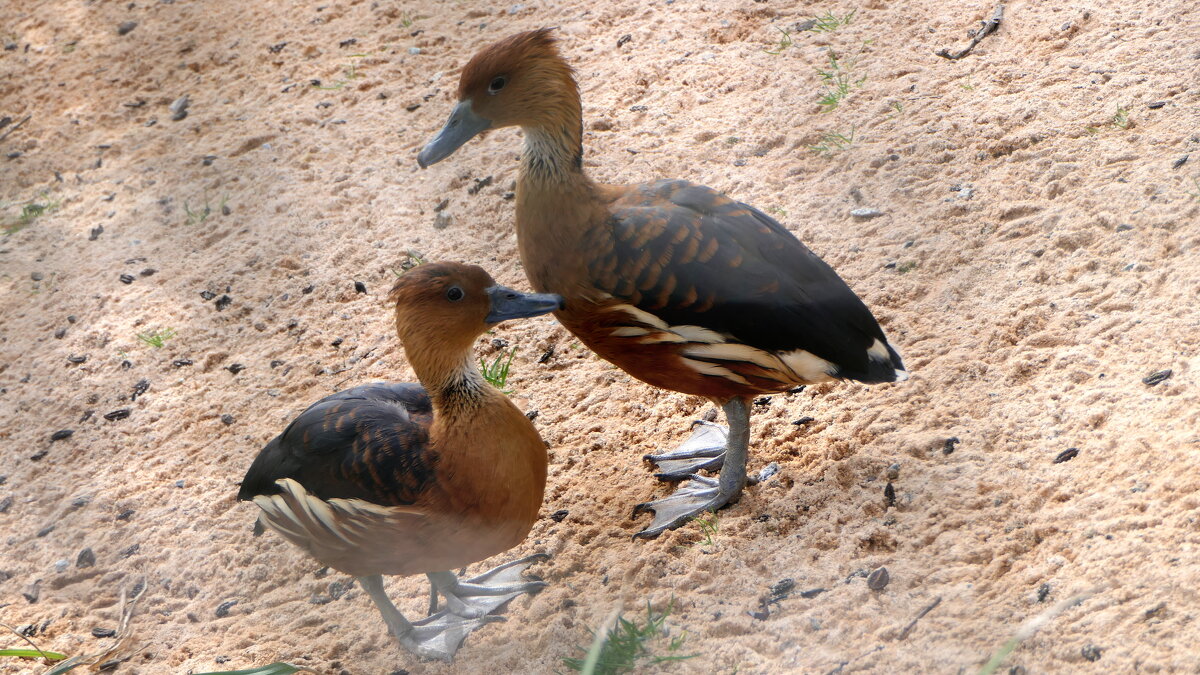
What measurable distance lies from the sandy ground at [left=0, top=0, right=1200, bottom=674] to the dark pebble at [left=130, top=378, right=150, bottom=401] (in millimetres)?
78

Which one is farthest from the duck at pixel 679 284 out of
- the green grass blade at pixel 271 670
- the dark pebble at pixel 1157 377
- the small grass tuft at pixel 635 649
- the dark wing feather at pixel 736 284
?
the green grass blade at pixel 271 670

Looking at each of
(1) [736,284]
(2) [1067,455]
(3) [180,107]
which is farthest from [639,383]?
(3) [180,107]

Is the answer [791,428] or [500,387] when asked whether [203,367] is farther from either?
[791,428]

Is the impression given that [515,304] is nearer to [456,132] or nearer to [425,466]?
[425,466]

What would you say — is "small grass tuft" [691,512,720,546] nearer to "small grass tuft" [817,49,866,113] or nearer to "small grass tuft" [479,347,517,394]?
"small grass tuft" [479,347,517,394]

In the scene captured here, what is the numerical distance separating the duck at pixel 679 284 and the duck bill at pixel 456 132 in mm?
145

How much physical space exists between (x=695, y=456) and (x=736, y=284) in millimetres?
951

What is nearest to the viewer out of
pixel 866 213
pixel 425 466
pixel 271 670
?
pixel 271 670

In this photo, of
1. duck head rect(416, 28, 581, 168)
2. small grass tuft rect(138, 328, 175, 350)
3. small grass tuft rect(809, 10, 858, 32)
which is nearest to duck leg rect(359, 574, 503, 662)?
duck head rect(416, 28, 581, 168)

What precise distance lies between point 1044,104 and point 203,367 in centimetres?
435

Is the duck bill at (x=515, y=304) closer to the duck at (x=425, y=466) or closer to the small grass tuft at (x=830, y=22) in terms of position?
the duck at (x=425, y=466)

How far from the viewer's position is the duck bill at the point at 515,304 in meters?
3.44

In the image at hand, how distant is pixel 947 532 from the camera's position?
332 cm

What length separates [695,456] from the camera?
4203 millimetres
